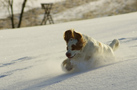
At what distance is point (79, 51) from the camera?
3.13m

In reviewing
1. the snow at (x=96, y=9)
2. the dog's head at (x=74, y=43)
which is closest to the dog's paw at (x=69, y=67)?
the dog's head at (x=74, y=43)

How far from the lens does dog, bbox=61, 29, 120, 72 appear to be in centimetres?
306

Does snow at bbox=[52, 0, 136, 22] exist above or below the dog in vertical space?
above

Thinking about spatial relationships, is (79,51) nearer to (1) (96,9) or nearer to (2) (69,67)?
(2) (69,67)

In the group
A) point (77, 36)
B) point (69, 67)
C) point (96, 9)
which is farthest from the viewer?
point (96, 9)

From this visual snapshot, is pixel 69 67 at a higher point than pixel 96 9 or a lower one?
lower

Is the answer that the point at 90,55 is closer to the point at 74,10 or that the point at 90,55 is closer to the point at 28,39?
the point at 28,39

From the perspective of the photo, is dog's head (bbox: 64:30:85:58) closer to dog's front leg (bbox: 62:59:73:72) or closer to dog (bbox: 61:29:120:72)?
dog (bbox: 61:29:120:72)

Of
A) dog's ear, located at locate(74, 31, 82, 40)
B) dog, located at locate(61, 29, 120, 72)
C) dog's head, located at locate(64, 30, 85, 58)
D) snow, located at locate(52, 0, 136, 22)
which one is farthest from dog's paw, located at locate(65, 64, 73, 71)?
snow, located at locate(52, 0, 136, 22)

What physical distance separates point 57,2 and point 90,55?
76.5 ft

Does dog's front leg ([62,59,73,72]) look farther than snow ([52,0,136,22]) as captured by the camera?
No

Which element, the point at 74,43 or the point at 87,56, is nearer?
the point at 74,43

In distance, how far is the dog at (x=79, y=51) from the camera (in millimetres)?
3062

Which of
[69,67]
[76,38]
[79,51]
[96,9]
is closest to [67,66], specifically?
[69,67]
